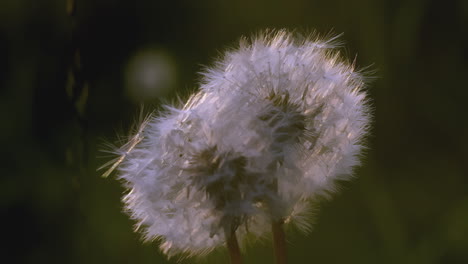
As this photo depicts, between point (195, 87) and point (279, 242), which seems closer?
point (279, 242)

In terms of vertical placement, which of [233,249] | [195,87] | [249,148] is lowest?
[195,87]

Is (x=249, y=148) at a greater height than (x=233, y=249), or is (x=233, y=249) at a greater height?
(x=249, y=148)

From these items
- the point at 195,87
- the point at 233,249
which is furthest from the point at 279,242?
the point at 195,87

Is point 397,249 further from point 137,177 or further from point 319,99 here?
point 137,177

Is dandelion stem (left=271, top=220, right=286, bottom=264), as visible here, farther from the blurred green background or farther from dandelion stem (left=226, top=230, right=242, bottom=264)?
the blurred green background

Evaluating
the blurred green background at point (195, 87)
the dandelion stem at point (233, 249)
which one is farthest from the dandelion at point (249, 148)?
the blurred green background at point (195, 87)

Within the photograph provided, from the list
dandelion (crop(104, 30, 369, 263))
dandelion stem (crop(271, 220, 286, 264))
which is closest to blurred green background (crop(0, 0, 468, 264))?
dandelion (crop(104, 30, 369, 263))

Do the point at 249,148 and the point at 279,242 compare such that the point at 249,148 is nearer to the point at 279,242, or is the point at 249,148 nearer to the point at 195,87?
the point at 279,242

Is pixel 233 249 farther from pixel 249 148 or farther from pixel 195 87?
pixel 195 87
